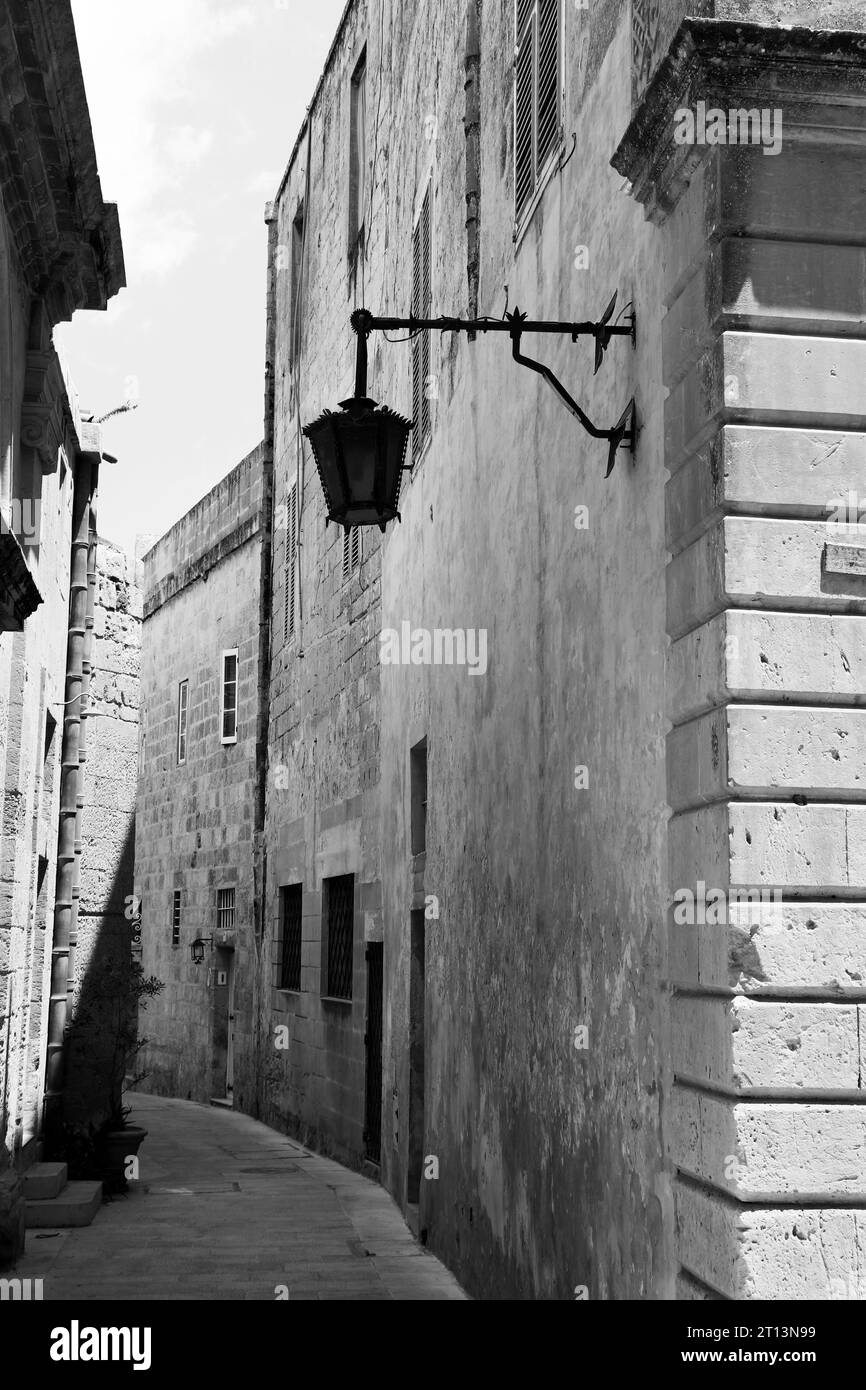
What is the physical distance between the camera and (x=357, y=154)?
15125mm

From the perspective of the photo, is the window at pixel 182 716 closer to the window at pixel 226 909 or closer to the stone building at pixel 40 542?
the window at pixel 226 909

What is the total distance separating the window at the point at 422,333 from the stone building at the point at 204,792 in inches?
298

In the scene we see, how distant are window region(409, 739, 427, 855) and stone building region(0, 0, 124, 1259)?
246cm

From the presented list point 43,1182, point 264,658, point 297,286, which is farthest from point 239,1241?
point 297,286

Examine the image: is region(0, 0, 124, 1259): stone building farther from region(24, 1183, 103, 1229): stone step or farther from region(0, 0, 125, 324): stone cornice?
region(24, 1183, 103, 1229): stone step

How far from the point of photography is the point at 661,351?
15.8 ft

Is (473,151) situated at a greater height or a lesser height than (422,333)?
greater

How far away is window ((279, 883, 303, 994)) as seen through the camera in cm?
1589

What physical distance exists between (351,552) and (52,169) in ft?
20.2

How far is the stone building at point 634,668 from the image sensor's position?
162 inches

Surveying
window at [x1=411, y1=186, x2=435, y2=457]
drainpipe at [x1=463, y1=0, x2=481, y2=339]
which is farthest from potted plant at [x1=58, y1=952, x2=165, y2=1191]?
drainpipe at [x1=463, y1=0, x2=481, y2=339]

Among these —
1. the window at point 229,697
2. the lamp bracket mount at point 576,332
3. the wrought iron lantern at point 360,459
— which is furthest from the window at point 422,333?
the window at point 229,697

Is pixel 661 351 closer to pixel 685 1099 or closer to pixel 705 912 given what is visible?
pixel 705 912

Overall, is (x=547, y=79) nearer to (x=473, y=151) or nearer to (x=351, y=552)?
(x=473, y=151)
